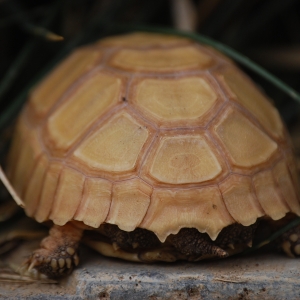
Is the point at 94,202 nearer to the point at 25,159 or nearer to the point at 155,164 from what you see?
the point at 155,164

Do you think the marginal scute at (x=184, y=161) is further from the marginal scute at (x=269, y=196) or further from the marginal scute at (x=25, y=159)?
the marginal scute at (x=25, y=159)

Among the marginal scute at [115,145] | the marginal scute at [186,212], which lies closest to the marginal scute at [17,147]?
the marginal scute at [115,145]

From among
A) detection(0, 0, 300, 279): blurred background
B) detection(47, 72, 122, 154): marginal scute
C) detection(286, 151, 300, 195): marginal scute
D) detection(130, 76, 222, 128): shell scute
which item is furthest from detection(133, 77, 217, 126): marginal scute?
detection(0, 0, 300, 279): blurred background

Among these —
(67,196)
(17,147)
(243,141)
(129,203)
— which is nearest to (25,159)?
(17,147)

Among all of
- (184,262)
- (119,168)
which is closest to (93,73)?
(119,168)

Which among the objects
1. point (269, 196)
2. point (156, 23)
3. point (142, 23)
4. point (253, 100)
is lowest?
point (269, 196)

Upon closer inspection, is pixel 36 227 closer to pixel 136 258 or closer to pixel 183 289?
pixel 136 258

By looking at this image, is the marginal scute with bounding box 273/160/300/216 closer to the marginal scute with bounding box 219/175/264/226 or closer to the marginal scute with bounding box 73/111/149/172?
the marginal scute with bounding box 219/175/264/226
